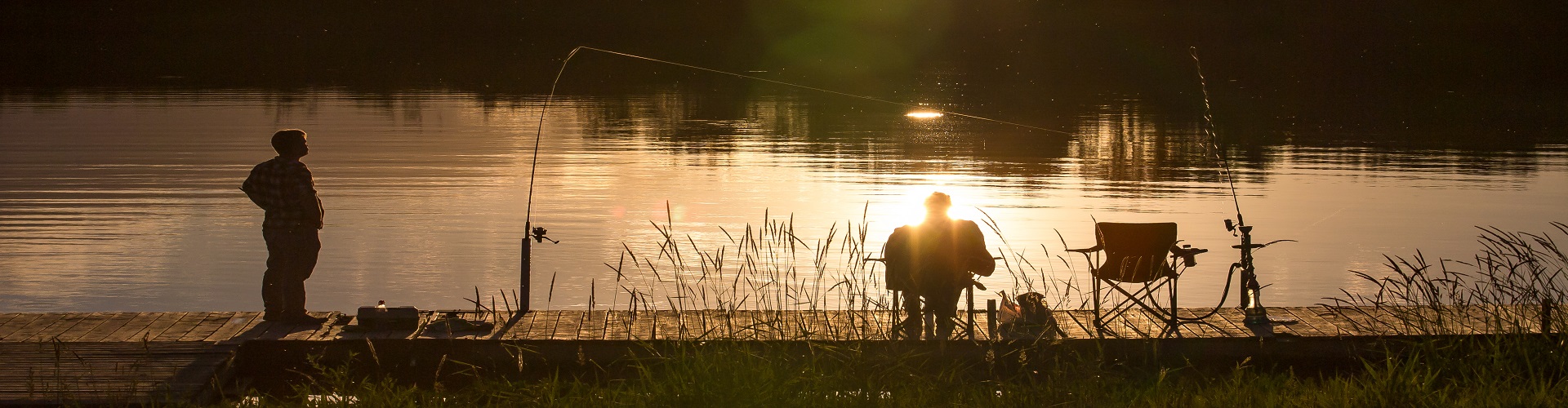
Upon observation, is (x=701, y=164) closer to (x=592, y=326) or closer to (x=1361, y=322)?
(x=592, y=326)

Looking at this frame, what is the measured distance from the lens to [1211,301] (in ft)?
34.7

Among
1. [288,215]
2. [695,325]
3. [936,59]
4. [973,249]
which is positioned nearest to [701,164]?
[695,325]

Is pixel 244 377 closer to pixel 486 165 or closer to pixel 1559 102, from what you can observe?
pixel 486 165

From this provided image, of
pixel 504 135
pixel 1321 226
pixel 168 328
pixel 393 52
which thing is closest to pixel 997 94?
pixel 504 135

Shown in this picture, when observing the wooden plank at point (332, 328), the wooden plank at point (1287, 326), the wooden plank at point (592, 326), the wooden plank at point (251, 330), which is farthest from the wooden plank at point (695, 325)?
the wooden plank at point (1287, 326)

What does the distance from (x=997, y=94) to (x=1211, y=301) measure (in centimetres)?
3251

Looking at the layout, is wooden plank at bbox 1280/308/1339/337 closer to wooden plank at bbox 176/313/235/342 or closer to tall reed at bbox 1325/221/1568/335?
tall reed at bbox 1325/221/1568/335

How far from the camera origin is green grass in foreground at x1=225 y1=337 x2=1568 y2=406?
589 centimetres

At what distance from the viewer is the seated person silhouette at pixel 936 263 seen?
7500 millimetres

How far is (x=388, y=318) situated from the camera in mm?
7684

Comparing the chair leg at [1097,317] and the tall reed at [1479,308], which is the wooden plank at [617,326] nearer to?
the chair leg at [1097,317]

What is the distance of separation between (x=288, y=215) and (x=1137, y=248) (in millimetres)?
4277

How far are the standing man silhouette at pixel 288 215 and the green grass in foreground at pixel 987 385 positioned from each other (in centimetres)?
69

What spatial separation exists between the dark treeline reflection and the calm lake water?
781 millimetres
